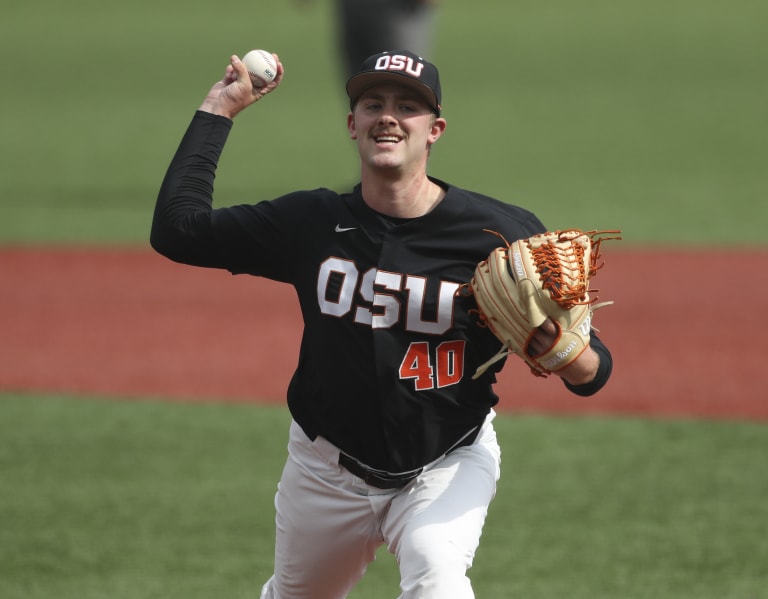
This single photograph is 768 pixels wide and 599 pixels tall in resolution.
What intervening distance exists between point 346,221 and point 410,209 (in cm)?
19

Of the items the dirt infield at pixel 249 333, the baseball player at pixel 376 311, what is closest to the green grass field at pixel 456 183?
the dirt infield at pixel 249 333

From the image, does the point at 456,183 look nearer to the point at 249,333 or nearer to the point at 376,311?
the point at 249,333

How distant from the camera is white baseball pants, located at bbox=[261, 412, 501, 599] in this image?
11.2 ft

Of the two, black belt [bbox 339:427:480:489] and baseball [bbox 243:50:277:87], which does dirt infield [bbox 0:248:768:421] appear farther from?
baseball [bbox 243:50:277:87]

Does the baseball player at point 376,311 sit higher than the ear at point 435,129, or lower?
lower

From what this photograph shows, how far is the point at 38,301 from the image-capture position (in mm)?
9555

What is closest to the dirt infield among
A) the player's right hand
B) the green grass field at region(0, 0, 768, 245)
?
the green grass field at region(0, 0, 768, 245)

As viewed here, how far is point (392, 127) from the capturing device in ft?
11.8

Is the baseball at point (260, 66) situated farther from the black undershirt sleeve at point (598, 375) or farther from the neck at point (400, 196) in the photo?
the black undershirt sleeve at point (598, 375)

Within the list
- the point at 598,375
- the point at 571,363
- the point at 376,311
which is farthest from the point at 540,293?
the point at 376,311

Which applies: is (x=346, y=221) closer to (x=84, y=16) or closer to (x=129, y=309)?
(x=129, y=309)

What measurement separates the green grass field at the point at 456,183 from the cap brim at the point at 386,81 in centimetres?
211

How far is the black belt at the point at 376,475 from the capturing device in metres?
3.66

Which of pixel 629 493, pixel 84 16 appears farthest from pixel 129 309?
pixel 84 16
